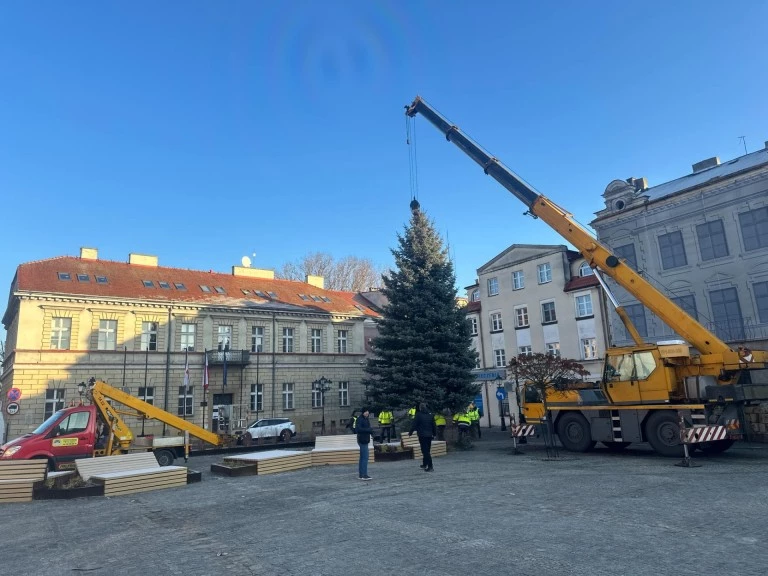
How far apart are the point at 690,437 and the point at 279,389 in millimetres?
27075

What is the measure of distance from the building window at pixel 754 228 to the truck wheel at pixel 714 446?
465 inches

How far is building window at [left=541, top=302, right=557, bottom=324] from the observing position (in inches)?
1313

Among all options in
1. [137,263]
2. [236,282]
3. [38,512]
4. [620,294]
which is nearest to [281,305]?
[236,282]

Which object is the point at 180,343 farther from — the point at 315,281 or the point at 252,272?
the point at 315,281

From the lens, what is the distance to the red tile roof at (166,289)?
30422 mm

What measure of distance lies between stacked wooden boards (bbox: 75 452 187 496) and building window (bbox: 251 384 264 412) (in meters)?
21.7

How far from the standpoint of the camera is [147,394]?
1240 inches

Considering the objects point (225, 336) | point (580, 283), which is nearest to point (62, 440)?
point (225, 336)

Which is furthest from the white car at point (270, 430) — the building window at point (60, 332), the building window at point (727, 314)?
the building window at point (727, 314)

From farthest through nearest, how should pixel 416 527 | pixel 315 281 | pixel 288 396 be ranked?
pixel 315 281
pixel 288 396
pixel 416 527

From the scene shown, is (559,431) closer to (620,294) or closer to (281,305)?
(620,294)

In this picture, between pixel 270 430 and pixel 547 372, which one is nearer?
pixel 547 372

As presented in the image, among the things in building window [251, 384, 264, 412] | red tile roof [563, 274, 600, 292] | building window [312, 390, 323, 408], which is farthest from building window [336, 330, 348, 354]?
red tile roof [563, 274, 600, 292]

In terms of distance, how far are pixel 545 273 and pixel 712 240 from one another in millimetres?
10780
